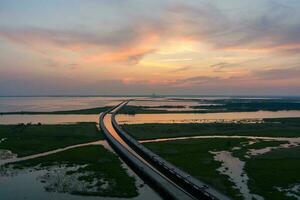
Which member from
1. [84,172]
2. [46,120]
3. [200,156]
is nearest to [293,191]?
[200,156]

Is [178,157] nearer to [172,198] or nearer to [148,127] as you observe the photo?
[172,198]

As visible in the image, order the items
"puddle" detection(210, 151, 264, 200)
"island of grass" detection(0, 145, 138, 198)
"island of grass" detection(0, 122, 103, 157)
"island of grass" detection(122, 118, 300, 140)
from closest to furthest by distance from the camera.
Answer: "puddle" detection(210, 151, 264, 200), "island of grass" detection(0, 145, 138, 198), "island of grass" detection(0, 122, 103, 157), "island of grass" detection(122, 118, 300, 140)

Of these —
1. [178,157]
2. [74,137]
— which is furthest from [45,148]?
[178,157]

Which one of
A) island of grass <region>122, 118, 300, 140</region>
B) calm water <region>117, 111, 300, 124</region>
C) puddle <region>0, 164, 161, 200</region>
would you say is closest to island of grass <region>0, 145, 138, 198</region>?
puddle <region>0, 164, 161, 200</region>

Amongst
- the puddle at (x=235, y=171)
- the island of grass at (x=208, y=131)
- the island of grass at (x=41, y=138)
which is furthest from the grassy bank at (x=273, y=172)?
the island of grass at (x=41, y=138)

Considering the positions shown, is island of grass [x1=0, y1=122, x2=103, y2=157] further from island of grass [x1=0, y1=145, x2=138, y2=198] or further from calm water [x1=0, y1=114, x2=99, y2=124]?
calm water [x1=0, y1=114, x2=99, y2=124]

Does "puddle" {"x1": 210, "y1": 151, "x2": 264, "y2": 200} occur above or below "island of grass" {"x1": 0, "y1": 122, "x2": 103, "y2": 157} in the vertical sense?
above

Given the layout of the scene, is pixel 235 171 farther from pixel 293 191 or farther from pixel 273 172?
pixel 293 191
